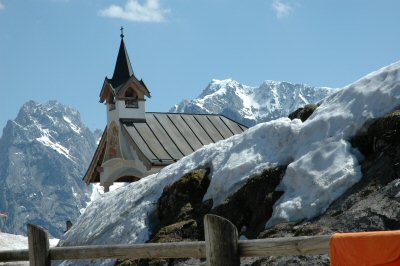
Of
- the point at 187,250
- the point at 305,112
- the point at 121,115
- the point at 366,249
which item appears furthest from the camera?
the point at 121,115

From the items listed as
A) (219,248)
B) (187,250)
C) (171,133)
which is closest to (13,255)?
(187,250)

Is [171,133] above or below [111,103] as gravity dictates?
below

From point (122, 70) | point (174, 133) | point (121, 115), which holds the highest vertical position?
point (122, 70)

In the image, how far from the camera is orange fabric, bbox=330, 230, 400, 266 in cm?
604

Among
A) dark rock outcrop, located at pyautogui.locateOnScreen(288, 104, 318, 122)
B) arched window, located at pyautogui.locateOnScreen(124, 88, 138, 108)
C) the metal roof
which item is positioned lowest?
dark rock outcrop, located at pyautogui.locateOnScreen(288, 104, 318, 122)

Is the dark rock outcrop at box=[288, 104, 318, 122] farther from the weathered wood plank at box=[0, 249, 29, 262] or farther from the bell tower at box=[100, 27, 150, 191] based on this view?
the bell tower at box=[100, 27, 150, 191]

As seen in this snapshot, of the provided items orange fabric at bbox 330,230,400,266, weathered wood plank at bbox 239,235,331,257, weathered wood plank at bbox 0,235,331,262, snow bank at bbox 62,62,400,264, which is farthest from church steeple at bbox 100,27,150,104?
orange fabric at bbox 330,230,400,266

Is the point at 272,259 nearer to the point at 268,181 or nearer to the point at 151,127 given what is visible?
the point at 268,181

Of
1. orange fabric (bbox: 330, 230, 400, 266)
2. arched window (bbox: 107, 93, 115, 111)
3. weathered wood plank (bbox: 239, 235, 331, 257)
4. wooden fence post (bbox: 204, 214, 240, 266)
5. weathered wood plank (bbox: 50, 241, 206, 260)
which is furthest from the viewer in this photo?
arched window (bbox: 107, 93, 115, 111)

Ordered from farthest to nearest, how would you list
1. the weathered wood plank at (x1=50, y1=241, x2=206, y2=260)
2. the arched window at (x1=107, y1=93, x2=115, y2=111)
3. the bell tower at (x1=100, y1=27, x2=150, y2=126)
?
the arched window at (x1=107, y1=93, x2=115, y2=111) < the bell tower at (x1=100, y1=27, x2=150, y2=126) < the weathered wood plank at (x1=50, y1=241, x2=206, y2=260)

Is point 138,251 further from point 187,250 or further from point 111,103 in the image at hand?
point 111,103

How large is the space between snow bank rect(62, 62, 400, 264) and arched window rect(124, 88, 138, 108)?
32167 mm

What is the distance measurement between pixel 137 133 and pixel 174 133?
222cm

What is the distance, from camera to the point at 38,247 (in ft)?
28.7
